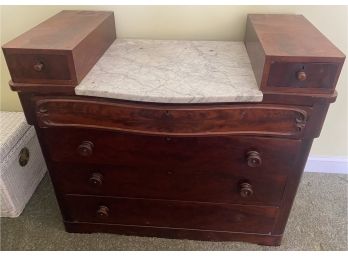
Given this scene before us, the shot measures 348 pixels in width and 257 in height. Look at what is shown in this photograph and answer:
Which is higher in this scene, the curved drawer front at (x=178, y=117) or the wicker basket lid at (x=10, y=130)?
the curved drawer front at (x=178, y=117)

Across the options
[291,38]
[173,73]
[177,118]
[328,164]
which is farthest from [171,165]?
[328,164]

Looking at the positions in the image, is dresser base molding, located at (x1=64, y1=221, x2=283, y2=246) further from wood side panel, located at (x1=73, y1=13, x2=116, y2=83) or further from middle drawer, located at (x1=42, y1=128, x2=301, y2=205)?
wood side panel, located at (x1=73, y1=13, x2=116, y2=83)

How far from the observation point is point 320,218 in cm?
141

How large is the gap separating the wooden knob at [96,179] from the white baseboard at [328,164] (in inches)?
46.7

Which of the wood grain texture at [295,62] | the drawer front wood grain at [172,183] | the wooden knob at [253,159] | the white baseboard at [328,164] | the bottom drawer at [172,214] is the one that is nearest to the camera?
the wood grain texture at [295,62]

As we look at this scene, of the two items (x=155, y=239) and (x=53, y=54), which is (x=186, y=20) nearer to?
(x=53, y=54)

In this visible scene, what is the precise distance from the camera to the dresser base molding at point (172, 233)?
126 centimetres

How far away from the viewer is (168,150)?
100cm

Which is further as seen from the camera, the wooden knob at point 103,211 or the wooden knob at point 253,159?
the wooden knob at point 103,211

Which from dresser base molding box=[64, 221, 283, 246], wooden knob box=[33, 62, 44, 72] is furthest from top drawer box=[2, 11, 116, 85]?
dresser base molding box=[64, 221, 283, 246]

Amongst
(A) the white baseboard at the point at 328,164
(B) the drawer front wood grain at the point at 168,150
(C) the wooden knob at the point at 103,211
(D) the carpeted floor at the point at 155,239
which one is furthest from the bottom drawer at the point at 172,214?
(A) the white baseboard at the point at 328,164

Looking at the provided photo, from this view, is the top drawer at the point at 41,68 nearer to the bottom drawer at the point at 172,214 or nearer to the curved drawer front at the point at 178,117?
the curved drawer front at the point at 178,117

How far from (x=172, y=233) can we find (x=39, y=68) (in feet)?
2.88

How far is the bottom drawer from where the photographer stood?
1.17 metres
